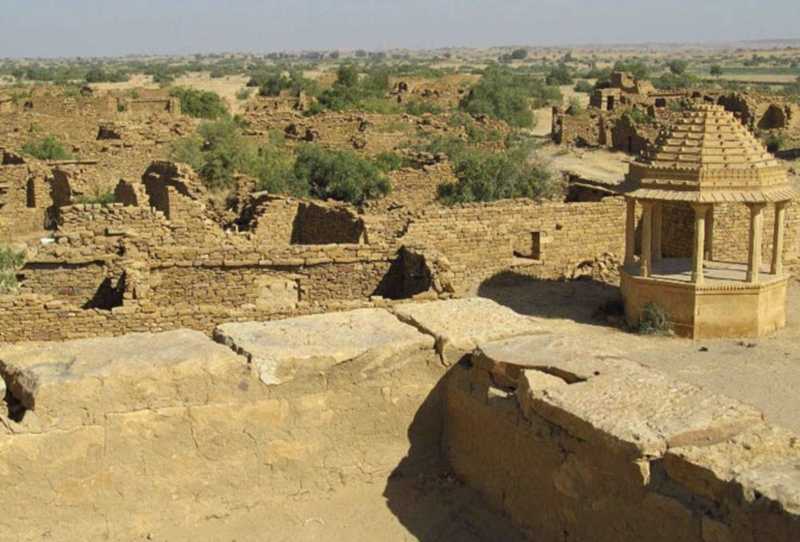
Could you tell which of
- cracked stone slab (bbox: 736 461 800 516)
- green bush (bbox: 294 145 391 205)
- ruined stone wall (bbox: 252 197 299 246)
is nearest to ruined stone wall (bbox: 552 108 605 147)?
green bush (bbox: 294 145 391 205)

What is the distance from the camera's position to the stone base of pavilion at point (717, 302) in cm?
1292

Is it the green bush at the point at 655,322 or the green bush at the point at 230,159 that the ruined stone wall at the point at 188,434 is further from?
the green bush at the point at 230,159

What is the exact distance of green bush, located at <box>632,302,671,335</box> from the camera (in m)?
13.1

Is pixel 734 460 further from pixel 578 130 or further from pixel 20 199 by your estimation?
pixel 578 130

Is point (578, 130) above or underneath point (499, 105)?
underneath

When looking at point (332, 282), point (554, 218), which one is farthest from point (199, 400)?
point (554, 218)

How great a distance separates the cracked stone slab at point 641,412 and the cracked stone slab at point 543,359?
0.24ft

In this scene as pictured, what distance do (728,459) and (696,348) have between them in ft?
30.8

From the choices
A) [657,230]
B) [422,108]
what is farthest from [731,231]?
[422,108]

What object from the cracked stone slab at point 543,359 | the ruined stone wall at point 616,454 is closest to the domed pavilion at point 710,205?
the cracked stone slab at point 543,359

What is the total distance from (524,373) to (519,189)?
15.7 metres

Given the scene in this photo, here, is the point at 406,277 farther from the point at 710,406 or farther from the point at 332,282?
the point at 710,406

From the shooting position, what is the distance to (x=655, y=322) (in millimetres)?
13156

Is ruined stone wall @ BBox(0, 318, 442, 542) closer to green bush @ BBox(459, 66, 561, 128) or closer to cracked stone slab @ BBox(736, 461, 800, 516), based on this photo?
cracked stone slab @ BBox(736, 461, 800, 516)
